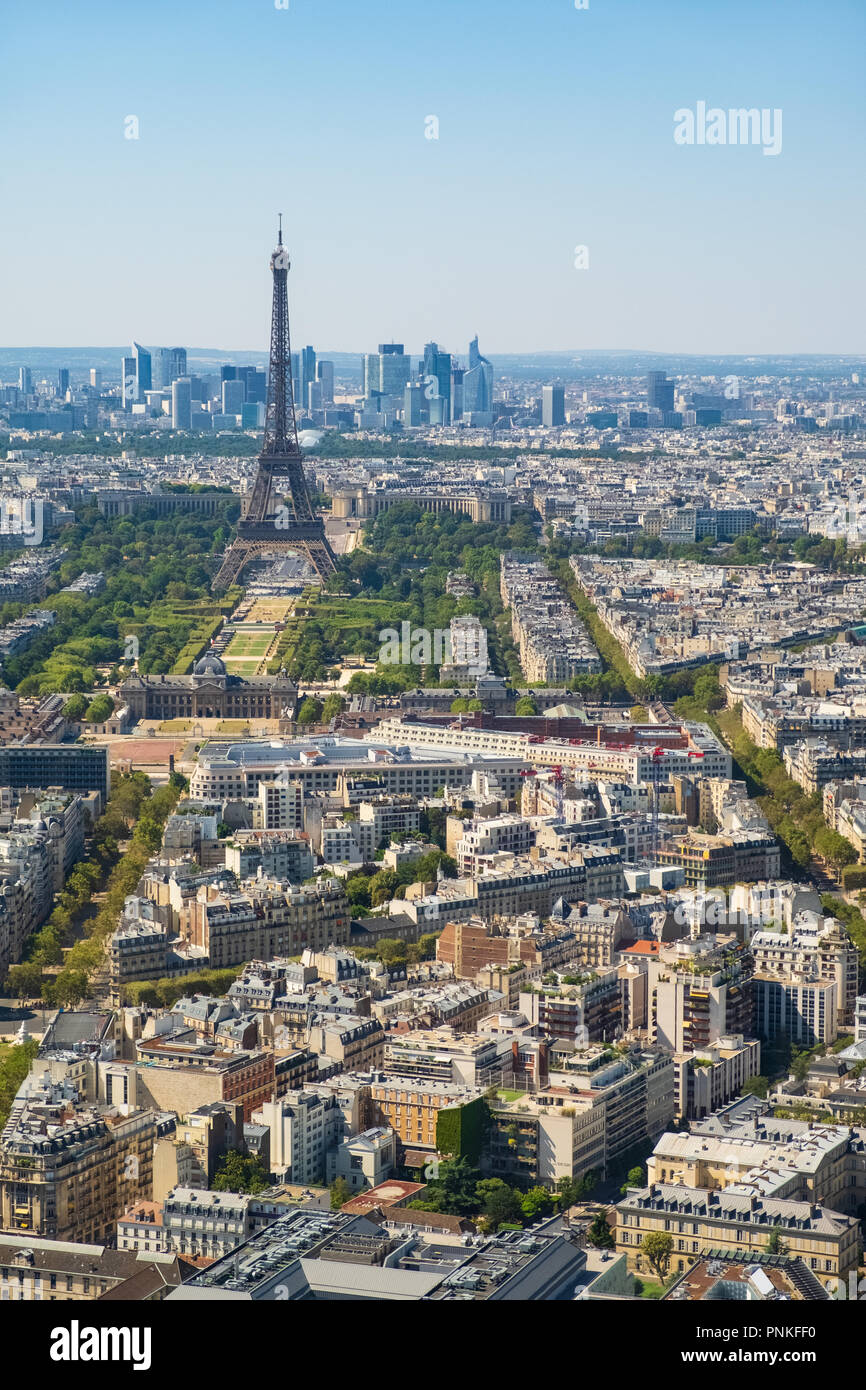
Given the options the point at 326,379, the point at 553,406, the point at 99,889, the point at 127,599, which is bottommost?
the point at 99,889

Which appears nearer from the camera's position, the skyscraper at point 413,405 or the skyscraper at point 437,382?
the skyscraper at point 437,382

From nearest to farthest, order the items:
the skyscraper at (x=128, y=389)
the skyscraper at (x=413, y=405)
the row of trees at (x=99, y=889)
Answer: the row of trees at (x=99, y=889) → the skyscraper at (x=413, y=405) → the skyscraper at (x=128, y=389)

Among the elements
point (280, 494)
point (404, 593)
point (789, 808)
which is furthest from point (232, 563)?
point (789, 808)

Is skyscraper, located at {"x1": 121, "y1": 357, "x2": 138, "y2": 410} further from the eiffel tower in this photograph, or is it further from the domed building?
the domed building

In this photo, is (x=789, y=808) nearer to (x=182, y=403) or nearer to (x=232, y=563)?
(x=232, y=563)

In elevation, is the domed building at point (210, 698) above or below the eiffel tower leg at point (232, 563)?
below

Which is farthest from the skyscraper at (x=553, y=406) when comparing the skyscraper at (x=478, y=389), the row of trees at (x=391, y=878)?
the row of trees at (x=391, y=878)

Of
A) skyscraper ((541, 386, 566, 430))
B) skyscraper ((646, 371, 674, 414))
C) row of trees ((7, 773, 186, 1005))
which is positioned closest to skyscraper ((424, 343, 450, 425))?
skyscraper ((541, 386, 566, 430))

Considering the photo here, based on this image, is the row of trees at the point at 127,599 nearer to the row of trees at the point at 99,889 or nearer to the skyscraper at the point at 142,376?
the row of trees at the point at 99,889
